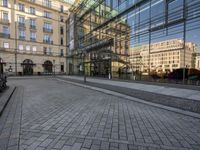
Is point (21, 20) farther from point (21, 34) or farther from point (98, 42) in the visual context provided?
point (98, 42)

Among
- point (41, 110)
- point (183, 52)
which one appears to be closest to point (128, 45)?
point (183, 52)

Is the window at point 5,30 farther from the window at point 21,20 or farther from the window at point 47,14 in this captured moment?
the window at point 47,14

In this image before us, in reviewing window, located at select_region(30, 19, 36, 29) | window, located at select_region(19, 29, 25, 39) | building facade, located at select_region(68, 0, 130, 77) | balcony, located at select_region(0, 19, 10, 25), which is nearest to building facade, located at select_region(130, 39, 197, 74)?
building facade, located at select_region(68, 0, 130, 77)

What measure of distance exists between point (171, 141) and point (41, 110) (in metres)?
4.89

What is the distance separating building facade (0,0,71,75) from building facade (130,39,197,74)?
1385 inches

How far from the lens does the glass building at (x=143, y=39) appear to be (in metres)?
11.9

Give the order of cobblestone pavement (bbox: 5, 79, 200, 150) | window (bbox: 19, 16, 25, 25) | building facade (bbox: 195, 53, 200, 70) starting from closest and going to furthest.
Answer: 1. cobblestone pavement (bbox: 5, 79, 200, 150)
2. building facade (bbox: 195, 53, 200, 70)
3. window (bbox: 19, 16, 25, 25)

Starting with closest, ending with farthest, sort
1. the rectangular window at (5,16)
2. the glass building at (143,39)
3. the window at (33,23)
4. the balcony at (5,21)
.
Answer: the glass building at (143,39) < the balcony at (5,21) < the rectangular window at (5,16) < the window at (33,23)

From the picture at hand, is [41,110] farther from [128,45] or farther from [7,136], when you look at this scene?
[128,45]

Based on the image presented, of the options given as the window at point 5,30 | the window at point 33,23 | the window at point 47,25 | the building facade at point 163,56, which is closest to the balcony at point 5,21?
the window at point 5,30

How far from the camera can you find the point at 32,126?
4457mm

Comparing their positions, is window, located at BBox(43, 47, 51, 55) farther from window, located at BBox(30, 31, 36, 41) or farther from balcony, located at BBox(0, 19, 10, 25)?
balcony, located at BBox(0, 19, 10, 25)

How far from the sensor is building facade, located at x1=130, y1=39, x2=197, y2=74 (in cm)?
1205

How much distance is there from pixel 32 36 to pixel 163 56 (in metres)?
41.0
